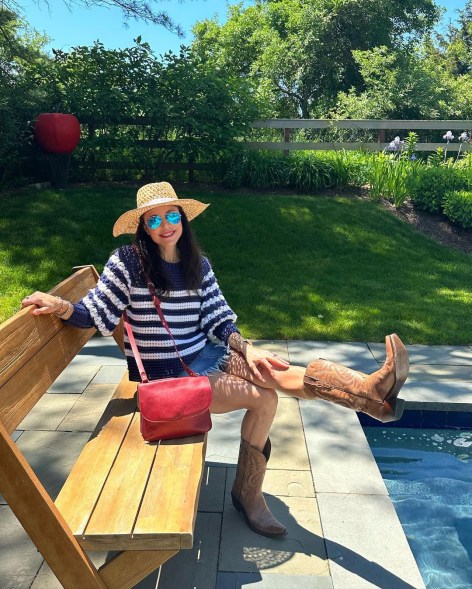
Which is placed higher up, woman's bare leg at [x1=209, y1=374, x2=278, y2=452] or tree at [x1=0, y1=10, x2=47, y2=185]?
tree at [x1=0, y1=10, x2=47, y2=185]

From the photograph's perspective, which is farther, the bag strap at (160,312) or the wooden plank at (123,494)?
the bag strap at (160,312)

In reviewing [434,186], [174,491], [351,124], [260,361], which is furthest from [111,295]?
[351,124]

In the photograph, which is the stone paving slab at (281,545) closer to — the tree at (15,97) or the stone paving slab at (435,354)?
the stone paving slab at (435,354)

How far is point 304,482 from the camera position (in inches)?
120

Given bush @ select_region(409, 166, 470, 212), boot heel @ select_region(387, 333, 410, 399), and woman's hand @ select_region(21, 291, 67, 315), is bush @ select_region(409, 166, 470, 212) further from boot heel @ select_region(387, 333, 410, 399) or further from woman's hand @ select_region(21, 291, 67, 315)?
woman's hand @ select_region(21, 291, 67, 315)

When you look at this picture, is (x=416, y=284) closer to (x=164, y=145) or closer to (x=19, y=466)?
(x=164, y=145)

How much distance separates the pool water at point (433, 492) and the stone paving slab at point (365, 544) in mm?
312

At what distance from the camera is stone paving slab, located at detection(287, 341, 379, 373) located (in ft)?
15.4

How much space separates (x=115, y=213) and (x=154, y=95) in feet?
8.53

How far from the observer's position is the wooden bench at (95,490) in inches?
68.8

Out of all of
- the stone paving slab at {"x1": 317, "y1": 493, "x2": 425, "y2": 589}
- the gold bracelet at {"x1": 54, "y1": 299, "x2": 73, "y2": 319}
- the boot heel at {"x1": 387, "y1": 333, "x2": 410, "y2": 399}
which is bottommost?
the stone paving slab at {"x1": 317, "y1": 493, "x2": 425, "y2": 589}

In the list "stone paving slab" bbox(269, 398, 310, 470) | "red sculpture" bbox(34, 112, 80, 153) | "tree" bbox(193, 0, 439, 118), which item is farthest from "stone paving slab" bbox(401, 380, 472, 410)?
"tree" bbox(193, 0, 439, 118)

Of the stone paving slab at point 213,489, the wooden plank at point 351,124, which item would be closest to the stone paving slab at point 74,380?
the stone paving slab at point 213,489

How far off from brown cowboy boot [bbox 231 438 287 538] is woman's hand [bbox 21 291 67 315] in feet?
3.40
